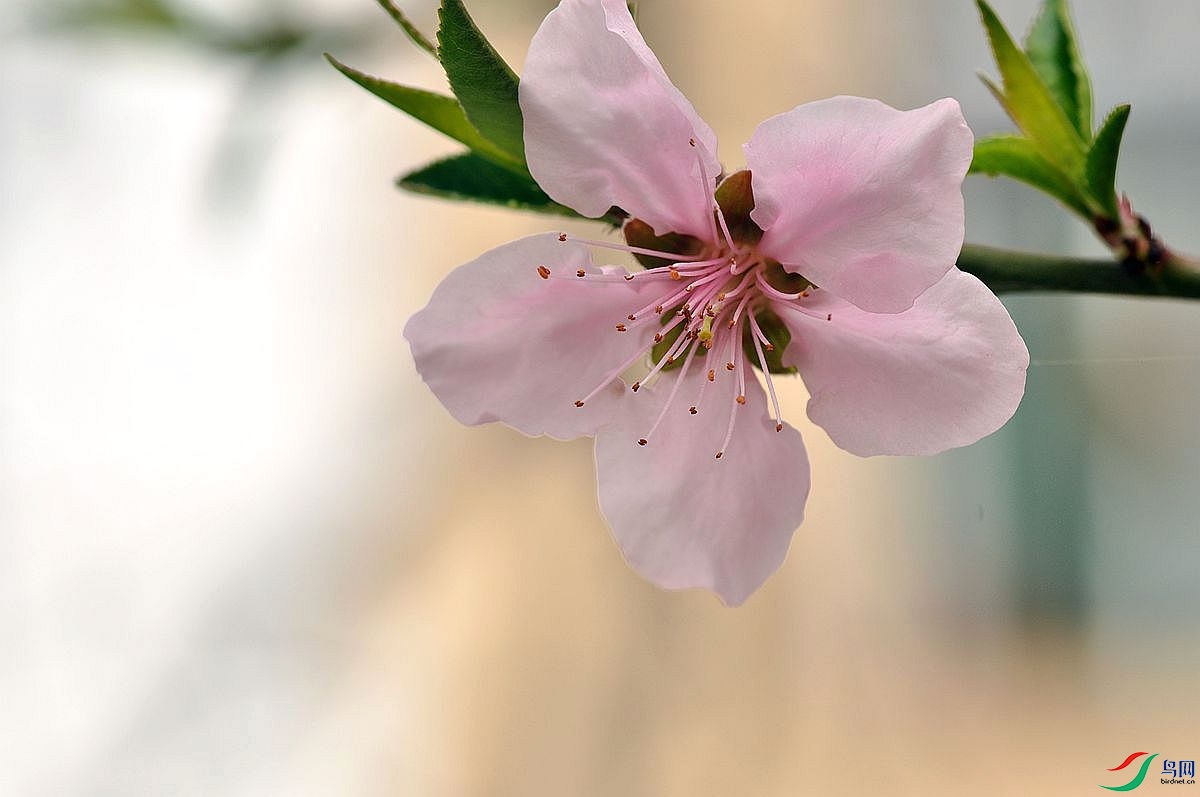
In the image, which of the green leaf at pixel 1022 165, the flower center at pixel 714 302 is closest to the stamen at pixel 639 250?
the flower center at pixel 714 302

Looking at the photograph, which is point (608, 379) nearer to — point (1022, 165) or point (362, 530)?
point (1022, 165)

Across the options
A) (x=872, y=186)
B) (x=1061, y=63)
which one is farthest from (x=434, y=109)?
(x=1061, y=63)

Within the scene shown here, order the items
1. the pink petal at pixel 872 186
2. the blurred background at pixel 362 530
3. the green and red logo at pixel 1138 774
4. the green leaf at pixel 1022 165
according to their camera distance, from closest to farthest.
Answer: the pink petal at pixel 872 186, the green leaf at pixel 1022 165, the green and red logo at pixel 1138 774, the blurred background at pixel 362 530

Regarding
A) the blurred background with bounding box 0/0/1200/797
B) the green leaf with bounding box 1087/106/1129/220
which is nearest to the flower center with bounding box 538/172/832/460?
the green leaf with bounding box 1087/106/1129/220

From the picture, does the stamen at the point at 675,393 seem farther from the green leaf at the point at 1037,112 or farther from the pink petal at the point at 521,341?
the green leaf at the point at 1037,112

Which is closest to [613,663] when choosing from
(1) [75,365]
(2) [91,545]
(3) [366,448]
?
(3) [366,448]
